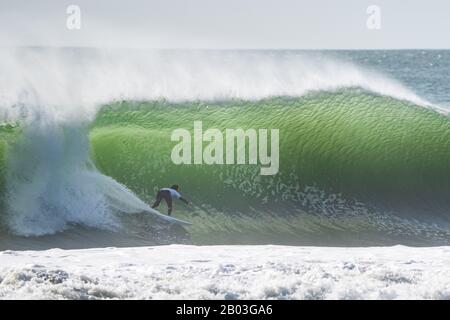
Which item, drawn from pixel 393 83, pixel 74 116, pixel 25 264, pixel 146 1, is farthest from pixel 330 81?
pixel 25 264

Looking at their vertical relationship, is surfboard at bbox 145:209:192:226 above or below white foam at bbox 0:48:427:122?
below

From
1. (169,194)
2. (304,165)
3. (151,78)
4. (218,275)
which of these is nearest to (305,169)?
(304,165)

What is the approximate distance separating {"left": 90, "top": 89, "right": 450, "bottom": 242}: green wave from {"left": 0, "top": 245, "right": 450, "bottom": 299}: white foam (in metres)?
1.18

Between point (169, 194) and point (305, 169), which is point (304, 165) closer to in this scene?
point (305, 169)

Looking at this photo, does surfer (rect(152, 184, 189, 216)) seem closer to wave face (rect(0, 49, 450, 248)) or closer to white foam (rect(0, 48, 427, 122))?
wave face (rect(0, 49, 450, 248))

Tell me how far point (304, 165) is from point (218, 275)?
2.98 meters

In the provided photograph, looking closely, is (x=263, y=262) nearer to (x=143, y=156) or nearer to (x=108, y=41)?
(x=143, y=156)

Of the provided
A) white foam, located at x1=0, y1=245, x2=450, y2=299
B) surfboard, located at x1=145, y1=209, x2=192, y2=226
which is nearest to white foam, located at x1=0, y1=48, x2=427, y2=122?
surfboard, located at x1=145, y1=209, x2=192, y2=226

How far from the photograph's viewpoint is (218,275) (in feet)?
24.4

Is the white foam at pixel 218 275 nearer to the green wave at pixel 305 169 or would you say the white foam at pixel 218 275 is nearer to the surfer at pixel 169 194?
the green wave at pixel 305 169

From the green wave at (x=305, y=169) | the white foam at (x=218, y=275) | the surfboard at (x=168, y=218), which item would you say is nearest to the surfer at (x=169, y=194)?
the green wave at (x=305, y=169)

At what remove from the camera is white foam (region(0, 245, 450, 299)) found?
7012mm

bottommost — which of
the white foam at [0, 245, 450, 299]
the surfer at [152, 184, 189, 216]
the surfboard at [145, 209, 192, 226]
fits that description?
the white foam at [0, 245, 450, 299]
